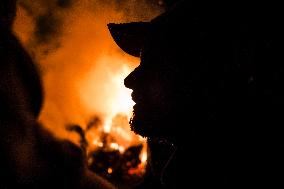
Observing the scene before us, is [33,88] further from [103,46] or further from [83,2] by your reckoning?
[103,46]

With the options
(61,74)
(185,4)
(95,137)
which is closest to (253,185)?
(185,4)

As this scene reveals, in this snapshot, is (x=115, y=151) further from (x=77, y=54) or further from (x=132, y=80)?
(x=132, y=80)

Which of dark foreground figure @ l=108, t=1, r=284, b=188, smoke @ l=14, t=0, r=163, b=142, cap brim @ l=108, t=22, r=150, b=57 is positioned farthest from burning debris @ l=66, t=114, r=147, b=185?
dark foreground figure @ l=108, t=1, r=284, b=188

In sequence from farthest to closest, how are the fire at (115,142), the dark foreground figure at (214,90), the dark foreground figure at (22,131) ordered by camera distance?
1. the fire at (115,142)
2. the dark foreground figure at (22,131)
3. the dark foreground figure at (214,90)

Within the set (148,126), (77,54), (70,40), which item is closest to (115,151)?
(77,54)

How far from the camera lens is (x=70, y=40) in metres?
2.32

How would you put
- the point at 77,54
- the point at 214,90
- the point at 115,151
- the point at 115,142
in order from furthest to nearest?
1. the point at 115,142
2. the point at 115,151
3. the point at 77,54
4. the point at 214,90

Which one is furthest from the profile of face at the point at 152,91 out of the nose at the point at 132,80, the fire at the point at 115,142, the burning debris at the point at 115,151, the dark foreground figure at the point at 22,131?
the burning debris at the point at 115,151

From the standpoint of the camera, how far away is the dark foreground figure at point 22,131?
1538 mm

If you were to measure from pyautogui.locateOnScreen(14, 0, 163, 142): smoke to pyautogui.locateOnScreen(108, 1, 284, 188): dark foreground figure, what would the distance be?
15.0 inches

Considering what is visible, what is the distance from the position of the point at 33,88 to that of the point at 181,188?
912 millimetres

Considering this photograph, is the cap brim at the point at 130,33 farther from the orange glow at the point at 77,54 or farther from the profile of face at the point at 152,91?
the orange glow at the point at 77,54

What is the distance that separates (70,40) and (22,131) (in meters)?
0.92

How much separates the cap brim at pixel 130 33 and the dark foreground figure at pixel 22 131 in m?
0.48
